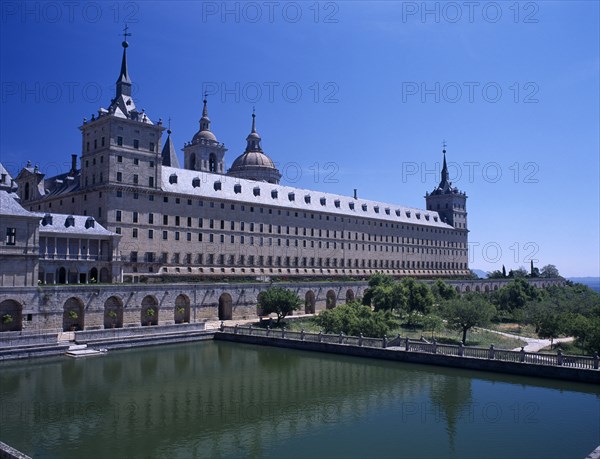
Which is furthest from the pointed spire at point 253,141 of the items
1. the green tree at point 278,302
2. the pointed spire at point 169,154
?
the green tree at point 278,302

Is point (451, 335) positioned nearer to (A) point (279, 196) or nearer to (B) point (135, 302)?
(B) point (135, 302)

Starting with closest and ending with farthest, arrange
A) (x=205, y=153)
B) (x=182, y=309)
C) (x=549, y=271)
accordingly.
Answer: (x=182, y=309) → (x=205, y=153) → (x=549, y=271)

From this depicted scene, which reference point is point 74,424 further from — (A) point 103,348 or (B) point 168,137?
(B) point 168,137

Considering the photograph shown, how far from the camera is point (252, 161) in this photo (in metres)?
96.5

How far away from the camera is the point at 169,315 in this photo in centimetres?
5003

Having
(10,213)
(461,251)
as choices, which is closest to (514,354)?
(10,213)

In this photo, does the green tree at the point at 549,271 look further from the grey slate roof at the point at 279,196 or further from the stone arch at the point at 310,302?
the stone arch at the point at 310,302

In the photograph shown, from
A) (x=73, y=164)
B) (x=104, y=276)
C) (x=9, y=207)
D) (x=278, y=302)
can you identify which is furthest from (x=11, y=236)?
(x=73, y=164)

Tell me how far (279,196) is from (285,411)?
55218 mm

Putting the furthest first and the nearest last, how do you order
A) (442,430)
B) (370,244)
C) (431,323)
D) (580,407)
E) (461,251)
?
(461,251) < (370,244) < (431,323) < (580,407) < (442,430)

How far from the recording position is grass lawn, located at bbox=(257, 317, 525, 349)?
147 ft

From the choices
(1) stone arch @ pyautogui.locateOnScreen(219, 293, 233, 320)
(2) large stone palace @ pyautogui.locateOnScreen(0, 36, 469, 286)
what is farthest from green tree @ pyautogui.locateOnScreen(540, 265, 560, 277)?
(1) stone arch @ pyautogui.locateOnScreen(219, 293, 233, 320)

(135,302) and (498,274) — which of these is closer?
(135,302)

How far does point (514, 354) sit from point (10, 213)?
1449 inches
